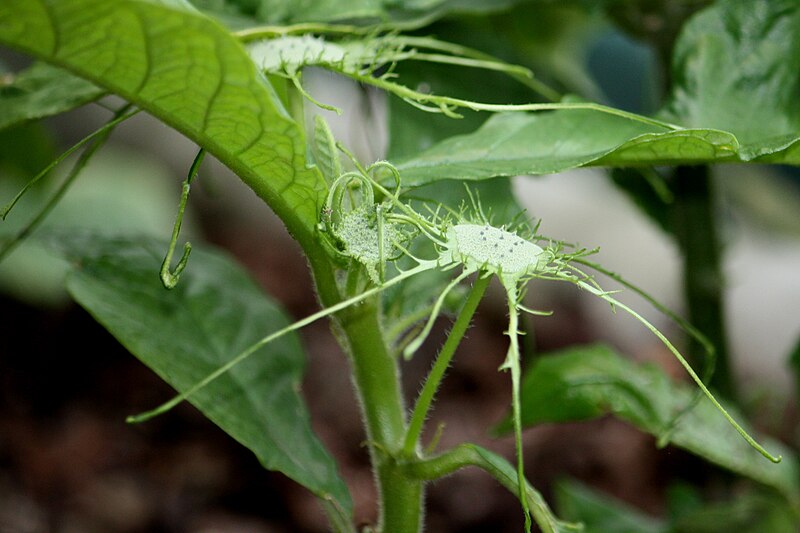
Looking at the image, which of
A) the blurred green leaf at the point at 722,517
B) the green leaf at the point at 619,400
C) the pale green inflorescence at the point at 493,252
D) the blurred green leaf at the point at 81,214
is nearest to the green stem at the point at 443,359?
the pale green inflorescence at the point at 493,252

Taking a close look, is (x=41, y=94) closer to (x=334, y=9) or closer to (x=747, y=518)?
(x=334, y=9)

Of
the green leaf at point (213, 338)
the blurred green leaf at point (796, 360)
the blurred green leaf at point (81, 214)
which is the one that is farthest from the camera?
the blurred green leaf at point (81, 214)

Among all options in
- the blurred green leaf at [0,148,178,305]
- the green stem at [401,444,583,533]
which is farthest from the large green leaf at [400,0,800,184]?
the blurred green leaf at [0,148,178,305]

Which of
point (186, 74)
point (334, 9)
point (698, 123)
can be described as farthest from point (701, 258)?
point (186, 74)

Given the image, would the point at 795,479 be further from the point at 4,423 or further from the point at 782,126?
the point at 4,423

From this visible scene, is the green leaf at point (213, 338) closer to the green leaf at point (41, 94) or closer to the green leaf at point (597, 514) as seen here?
the green leaf at point (41, 94)

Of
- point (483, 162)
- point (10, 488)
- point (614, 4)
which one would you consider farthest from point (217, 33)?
point (10, 488)
